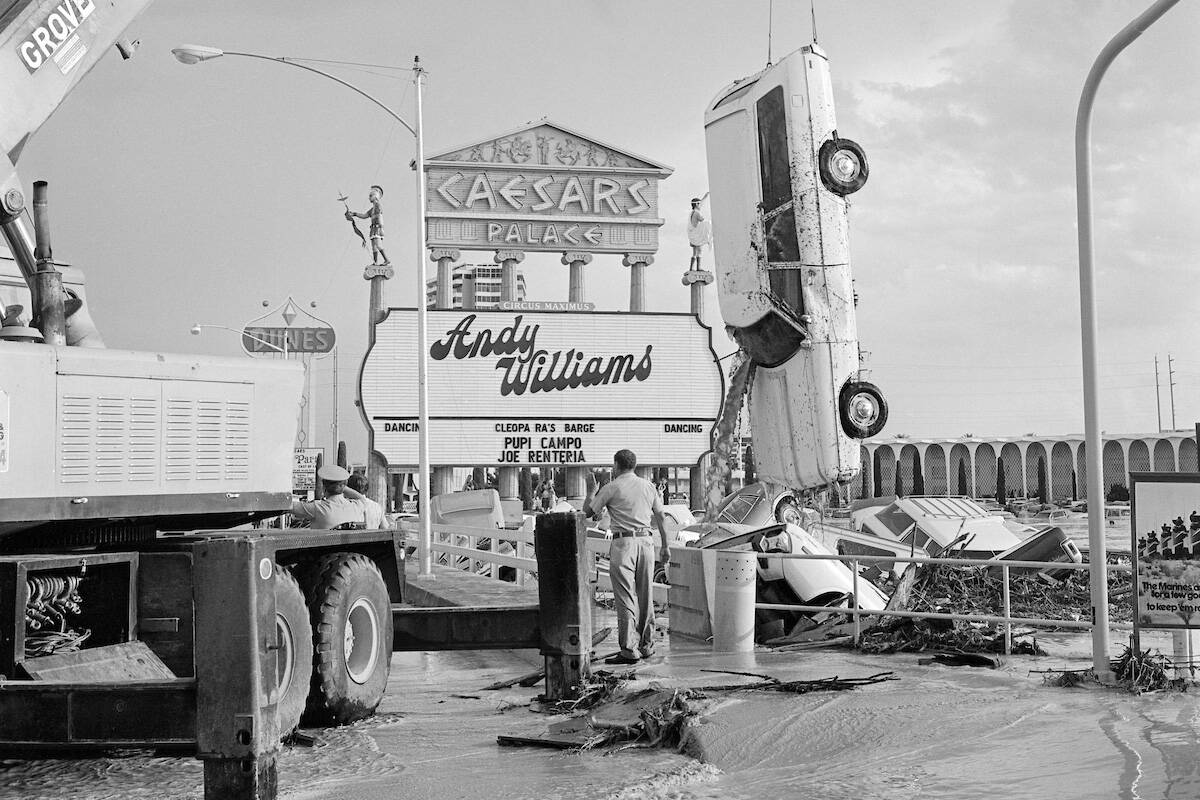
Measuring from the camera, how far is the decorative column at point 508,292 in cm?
3672

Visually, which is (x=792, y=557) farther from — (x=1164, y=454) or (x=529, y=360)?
(x=1164, y=454)

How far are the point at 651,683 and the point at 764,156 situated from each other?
717 centimetres

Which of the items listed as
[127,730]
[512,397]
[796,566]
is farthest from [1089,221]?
[512,397]

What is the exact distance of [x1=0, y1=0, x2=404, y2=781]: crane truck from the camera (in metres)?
4.99

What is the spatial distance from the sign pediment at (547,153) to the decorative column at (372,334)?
13.1 ft

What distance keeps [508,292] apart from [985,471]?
44727 mm

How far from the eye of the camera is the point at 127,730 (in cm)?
506

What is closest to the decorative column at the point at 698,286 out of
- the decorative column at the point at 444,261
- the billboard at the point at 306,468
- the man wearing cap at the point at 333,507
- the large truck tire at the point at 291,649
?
the decorative column at the point at 444,261

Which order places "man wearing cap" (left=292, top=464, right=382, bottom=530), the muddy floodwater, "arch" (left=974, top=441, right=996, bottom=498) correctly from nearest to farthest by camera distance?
1. the muddy floodwater
2. "man wearing cap" (left=292, top=464, right=382, bottom=530)
3. "arch" (left=974, top=441, right=996, bottom=498)

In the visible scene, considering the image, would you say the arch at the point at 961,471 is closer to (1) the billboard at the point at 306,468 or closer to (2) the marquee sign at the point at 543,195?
(1) the billboard at the point at 306,468

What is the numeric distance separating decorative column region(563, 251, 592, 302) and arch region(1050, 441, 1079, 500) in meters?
42.5

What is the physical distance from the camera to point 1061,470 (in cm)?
7175

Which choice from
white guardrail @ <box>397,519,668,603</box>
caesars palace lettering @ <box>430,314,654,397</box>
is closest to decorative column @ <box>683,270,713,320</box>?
caesars palace lettering @ <box>430,314,654,397</box>

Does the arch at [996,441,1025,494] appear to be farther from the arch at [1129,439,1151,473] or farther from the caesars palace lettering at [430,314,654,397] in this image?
the caesars palace lettering at [430,314,654,397]
